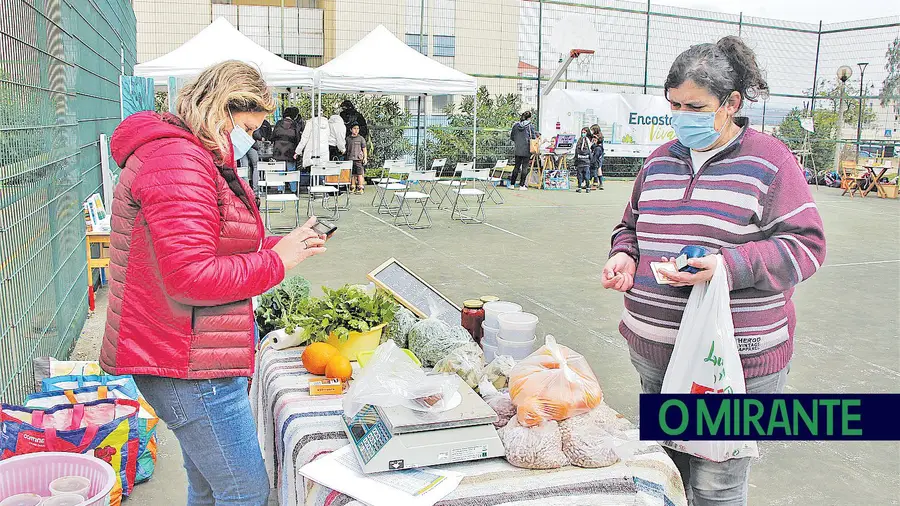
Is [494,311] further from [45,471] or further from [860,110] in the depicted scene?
[860,110]

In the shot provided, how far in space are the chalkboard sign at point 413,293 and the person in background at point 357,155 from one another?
11346 mm

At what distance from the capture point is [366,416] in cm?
183

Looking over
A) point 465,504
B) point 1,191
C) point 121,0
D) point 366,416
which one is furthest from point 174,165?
point 121,0

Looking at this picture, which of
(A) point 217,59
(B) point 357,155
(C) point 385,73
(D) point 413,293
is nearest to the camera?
(D) point 413,293

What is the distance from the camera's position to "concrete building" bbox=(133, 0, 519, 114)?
18.7m

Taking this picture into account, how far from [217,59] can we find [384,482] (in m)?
10.9

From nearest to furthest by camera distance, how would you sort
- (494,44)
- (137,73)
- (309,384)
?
1. (309,384)
2. (137,73)
3. (494,44)

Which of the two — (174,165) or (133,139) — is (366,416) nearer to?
(174,165)

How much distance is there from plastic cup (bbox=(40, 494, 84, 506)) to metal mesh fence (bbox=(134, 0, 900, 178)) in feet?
50.0

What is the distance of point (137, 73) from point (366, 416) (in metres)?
10.3

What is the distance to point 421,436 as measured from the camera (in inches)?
67.6

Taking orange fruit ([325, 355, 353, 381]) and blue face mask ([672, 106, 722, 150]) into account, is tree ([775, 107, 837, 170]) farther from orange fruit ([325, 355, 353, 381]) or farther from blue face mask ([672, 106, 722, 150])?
orange fruit ([325, 355, 353, 381])

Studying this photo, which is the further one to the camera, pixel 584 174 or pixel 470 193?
pixel 584 174

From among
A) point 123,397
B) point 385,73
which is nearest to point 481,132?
point 385,73
